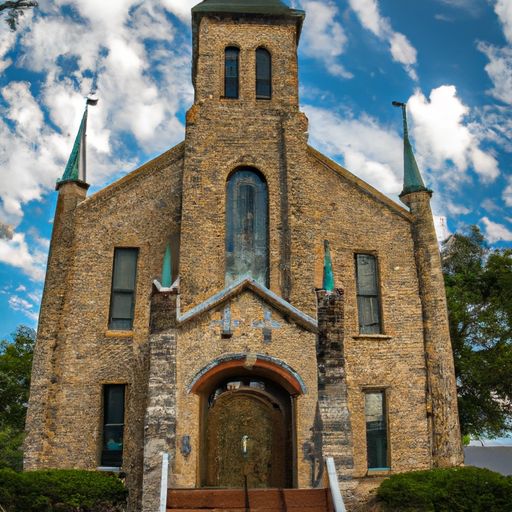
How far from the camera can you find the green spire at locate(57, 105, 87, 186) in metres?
19.6

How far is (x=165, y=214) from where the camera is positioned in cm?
1922

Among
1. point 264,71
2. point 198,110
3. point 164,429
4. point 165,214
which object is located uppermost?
point 264,71

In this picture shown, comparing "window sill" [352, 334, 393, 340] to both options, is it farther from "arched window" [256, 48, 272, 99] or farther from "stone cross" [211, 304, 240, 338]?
"arched window" [256, 48, 272, 99]

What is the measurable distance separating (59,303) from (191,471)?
298 inches

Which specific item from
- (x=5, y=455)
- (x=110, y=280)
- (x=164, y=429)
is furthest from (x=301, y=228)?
(x=5, y=455)

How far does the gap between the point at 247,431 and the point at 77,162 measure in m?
10.7

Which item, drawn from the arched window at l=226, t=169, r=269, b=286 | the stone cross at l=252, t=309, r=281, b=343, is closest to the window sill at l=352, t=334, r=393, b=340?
the arched window at l=226, t=169, r=269, b=286

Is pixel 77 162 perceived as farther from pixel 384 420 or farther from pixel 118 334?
pixel 384 420

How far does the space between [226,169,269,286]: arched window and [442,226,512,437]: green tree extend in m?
10.1

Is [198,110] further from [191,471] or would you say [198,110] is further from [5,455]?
[5,455]

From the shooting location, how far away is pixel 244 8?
21.1m

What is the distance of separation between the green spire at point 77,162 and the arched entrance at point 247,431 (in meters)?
9.01

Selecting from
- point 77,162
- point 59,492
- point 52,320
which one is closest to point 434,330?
point 59,492

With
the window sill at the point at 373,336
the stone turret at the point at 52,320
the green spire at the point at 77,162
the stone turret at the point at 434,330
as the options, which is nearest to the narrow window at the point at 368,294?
the window sill at the point at 373,336
